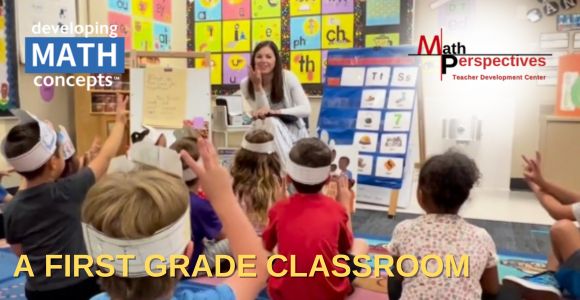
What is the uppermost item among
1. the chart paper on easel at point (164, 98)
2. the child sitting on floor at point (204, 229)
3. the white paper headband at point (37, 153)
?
the chart paper on easel at point (164, 98)

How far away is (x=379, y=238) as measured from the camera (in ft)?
10.3

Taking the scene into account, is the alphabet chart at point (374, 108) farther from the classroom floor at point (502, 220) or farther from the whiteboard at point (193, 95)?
the whiteboard at point (193, 95)

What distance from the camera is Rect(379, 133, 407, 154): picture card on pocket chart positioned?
12.7 feet

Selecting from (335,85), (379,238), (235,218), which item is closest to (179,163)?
(235,218)

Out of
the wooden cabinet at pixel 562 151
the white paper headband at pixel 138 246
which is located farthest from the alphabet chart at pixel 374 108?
the white paper headband at pixel 138 246

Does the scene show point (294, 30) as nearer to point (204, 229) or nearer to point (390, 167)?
point (390, 167)

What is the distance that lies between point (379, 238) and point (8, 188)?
9.86 ft

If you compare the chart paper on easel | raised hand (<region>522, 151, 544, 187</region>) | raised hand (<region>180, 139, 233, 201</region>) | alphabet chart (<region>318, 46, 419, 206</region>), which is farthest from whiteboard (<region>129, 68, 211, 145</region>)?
raised hand (<region>180, 139, 233, 201</region>)

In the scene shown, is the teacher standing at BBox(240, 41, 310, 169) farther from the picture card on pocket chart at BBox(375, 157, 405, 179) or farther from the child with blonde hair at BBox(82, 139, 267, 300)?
the child with blonde hair at BBox(82, 139, 267, 300)

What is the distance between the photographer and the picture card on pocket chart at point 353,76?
411 cm

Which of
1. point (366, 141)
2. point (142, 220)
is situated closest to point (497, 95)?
point (366, 141)

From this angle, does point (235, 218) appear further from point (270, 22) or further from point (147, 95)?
point (270, 22)

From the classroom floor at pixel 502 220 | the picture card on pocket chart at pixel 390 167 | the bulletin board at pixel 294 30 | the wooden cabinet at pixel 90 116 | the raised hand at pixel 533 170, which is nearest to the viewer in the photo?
the raised hand at pixel 533 170

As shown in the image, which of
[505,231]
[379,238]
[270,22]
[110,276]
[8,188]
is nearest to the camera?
[110,276]
